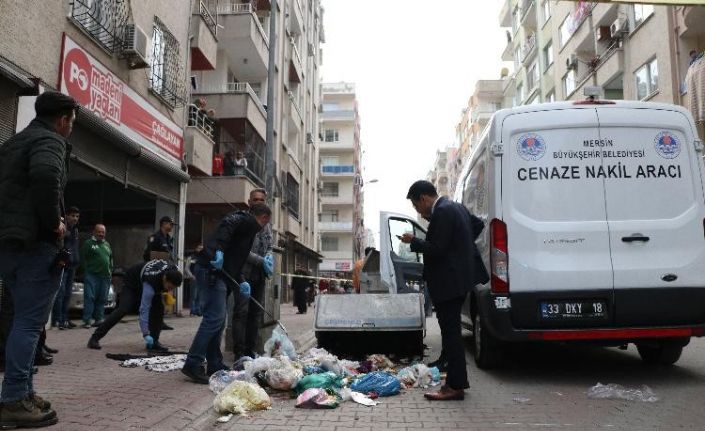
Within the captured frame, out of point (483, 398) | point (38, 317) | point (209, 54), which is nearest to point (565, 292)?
point (483, 398)

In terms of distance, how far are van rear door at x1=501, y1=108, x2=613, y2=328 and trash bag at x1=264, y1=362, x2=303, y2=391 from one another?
2124 millimetres

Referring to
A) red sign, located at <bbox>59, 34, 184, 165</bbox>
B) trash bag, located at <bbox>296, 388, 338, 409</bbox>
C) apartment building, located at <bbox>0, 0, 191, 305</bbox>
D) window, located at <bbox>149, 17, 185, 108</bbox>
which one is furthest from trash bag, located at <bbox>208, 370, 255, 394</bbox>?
window, located at <bbox>149, 17, 185, 108</bbox>

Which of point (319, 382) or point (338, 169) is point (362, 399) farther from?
point (338, 169)

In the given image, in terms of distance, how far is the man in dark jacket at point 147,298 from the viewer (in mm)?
7219

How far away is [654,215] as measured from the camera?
5.59 m

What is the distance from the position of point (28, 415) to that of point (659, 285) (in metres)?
5.25

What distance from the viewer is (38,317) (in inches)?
141

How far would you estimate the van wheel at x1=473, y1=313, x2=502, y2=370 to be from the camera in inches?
245

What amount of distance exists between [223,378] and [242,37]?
1607 centimetres

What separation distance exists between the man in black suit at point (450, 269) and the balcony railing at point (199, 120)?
11.2 metres

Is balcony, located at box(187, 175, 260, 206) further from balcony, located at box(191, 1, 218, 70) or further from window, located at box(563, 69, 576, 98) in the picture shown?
window, located at box(563, 69, 576, 98)

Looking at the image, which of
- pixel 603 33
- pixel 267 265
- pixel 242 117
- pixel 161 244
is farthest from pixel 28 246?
pixel 603 33

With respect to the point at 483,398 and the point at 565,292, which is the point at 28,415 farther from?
the point at 565,292

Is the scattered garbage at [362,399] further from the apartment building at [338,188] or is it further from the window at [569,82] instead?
the apartment building at [338,188]
